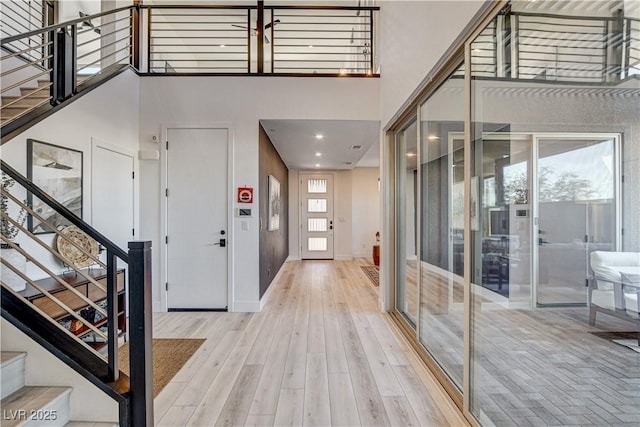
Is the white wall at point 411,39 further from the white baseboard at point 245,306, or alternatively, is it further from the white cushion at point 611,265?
the white baseboard at point 245,306

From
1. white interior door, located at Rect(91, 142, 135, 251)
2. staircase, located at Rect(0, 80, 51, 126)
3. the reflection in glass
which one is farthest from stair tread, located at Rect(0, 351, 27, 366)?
the reflection in glass

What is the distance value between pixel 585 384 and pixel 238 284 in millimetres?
3655

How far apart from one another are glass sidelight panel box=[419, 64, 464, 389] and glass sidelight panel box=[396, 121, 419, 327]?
0.27 m

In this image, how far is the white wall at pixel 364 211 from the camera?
9.06 metres

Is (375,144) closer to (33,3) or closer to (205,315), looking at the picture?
(205,315)

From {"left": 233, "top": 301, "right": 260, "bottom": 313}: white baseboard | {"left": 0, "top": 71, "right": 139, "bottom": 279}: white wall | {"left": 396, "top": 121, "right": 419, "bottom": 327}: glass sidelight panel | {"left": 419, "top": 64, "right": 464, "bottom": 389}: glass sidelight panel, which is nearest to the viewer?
{"left": 419, "top": 64, "right": 464, "bottom": 389}: glass sidelight panel

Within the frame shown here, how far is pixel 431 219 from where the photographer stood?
9.42ft

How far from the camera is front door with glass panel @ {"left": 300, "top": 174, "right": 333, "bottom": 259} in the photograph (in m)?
8.97

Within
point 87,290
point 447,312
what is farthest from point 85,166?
point 447,312

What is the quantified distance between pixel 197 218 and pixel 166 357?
6.18 feet

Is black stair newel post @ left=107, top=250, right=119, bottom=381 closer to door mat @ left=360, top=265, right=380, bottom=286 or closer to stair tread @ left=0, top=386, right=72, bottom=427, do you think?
stair tread @ left=0, top=386, right=72, bottom=427

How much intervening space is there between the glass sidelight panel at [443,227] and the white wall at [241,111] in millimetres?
1621

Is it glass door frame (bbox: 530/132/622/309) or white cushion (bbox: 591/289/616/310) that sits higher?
glass door frame (bbox: 530/132/622/309)

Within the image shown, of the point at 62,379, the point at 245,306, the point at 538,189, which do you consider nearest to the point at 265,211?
the point at 245,306
